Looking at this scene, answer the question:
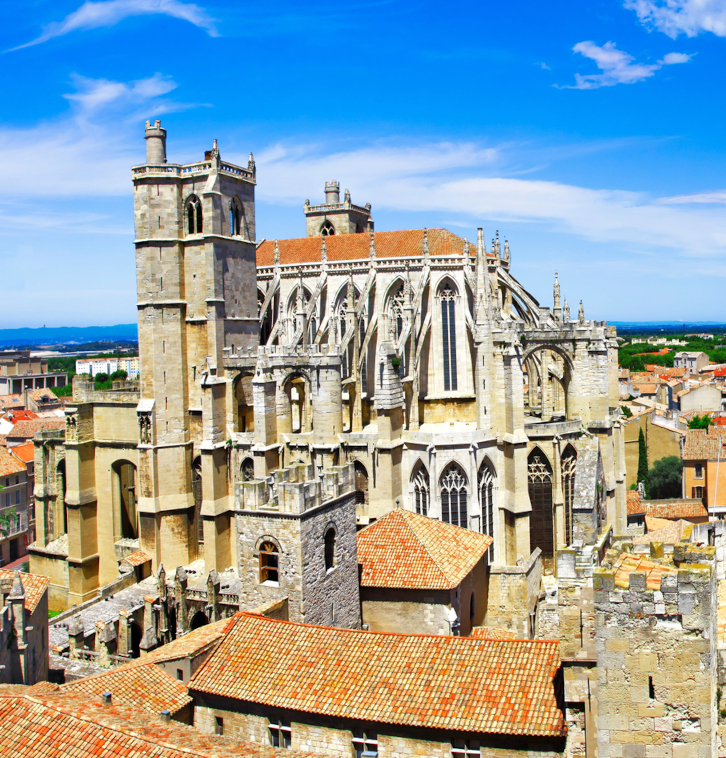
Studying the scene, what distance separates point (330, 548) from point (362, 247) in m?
27.0

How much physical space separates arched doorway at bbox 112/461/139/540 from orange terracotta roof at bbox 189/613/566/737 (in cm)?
2325

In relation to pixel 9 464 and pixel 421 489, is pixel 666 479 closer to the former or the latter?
pixel 421 489

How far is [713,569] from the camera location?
43.6 feet

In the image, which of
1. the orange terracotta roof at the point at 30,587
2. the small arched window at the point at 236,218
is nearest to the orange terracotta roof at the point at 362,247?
the small arched window at the point at 236,218

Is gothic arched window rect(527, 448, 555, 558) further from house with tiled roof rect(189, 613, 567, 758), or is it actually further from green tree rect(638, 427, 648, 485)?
green tree rect(638, 427, 648, 485)

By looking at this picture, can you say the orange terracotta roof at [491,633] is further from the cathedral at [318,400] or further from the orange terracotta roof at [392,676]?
the orange terracotta roof at [392,676]

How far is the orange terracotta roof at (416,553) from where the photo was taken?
2402cm

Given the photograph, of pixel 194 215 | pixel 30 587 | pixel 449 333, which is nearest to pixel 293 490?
pixel 30 587

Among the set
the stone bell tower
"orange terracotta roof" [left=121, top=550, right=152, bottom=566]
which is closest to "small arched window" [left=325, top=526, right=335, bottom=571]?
the stone bell tower

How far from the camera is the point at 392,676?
1761cm

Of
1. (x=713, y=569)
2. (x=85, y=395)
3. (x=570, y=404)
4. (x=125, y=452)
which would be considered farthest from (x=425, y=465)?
(x=713, y=569)

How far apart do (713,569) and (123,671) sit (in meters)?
14.6

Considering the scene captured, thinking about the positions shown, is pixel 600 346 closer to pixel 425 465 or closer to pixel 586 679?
pixel 425 465

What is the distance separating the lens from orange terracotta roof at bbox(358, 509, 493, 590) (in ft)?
78.8
